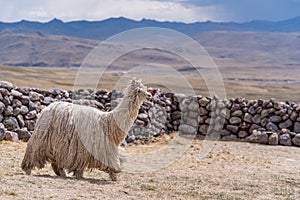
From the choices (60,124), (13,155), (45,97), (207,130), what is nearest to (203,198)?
(60,124)

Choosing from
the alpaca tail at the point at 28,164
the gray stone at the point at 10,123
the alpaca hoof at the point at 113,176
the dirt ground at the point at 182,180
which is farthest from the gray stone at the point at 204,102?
the alpaca tail at the point at 28,164

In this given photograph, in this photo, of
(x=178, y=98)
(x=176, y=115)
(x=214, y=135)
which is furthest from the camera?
(x=178, y=98)

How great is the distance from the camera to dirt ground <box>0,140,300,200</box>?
7.77 meters

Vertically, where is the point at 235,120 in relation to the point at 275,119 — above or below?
below

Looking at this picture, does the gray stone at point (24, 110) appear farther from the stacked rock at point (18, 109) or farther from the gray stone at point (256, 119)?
the gray stone at point (256, 119)

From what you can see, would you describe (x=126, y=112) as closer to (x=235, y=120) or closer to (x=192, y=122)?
(x=192, y=122)

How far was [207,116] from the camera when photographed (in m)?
17.7

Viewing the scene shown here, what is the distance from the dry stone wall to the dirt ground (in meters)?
2.28

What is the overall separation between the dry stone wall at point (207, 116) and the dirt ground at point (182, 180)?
89.8 inches

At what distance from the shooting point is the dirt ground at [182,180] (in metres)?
7.77

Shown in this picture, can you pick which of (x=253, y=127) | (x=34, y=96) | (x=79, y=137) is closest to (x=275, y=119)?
(x=253, y=127)

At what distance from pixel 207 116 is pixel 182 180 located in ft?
25.9

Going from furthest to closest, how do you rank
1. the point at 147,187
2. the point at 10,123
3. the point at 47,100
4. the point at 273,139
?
1. the point at 273,139
2. the point at 47,100
3. the point at 10,123
4. the point at 147,187

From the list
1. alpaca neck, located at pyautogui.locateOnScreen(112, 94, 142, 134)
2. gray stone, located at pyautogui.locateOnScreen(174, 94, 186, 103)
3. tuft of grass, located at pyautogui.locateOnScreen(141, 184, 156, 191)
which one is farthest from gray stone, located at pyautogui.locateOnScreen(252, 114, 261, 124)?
tuft of grass, located at pyautogui.locateOnScreen(141, 184, 156, 191)
